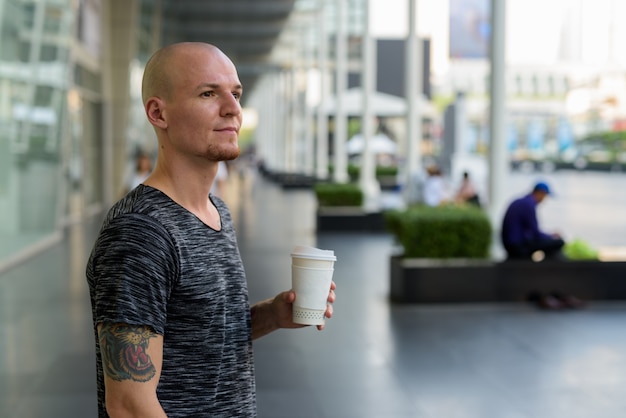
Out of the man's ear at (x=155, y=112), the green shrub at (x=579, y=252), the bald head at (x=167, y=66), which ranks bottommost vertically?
the green shrub at (x=579, y=252)

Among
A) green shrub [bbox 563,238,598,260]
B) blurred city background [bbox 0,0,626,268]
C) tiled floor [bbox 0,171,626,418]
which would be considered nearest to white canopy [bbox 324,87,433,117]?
blurred city background [bbox 0,0,626,268]

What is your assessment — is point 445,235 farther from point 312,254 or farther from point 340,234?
point 340,234

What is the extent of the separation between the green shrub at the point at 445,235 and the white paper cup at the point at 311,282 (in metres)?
7.51

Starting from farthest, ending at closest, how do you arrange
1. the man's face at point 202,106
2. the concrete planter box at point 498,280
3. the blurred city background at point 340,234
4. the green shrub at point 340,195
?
1. the green shrub at point 340,195
2. the concrete planter box at point 498,280
3. the blurred city background at point 340,234
4. the man's face at point 202,106

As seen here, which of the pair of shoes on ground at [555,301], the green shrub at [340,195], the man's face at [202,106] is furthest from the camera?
the green shrub at [340,195]

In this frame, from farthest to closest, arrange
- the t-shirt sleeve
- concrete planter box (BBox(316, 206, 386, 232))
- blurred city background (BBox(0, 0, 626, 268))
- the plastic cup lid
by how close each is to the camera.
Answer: concrete planter box (BBox(316, 206, 386, 232)) → blurred city background (BBox(0, 0, 626, 268)) → the plastic cup lid → the t-shirt sleeve

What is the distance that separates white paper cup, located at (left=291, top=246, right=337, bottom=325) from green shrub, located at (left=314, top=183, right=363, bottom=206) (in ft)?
52.4

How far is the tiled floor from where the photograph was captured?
5.58 metres

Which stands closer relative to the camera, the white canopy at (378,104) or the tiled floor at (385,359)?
the tiled floor at (385,359)

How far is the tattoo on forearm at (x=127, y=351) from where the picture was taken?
67.1 inches

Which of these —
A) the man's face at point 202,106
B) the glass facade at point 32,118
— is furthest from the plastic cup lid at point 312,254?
the glass facade at point 32,118

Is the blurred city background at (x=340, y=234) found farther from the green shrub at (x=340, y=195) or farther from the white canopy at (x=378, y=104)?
the green shrub at (x=340, y=195)

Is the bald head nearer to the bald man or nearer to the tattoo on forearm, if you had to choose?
the bald man

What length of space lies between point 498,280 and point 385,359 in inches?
116
